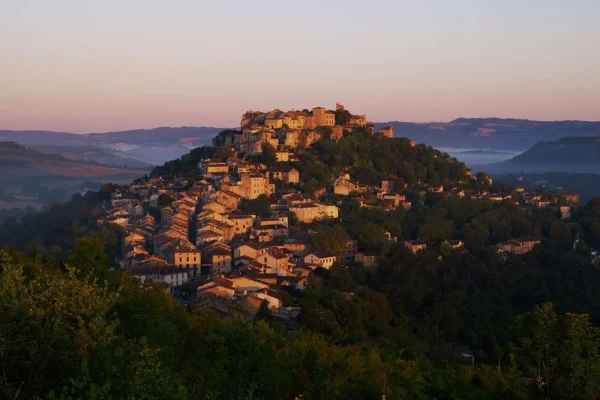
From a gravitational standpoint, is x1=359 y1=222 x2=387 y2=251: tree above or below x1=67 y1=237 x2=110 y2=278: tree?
below

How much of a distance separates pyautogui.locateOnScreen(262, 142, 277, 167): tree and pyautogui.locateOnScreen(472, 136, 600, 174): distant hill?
9159 cm

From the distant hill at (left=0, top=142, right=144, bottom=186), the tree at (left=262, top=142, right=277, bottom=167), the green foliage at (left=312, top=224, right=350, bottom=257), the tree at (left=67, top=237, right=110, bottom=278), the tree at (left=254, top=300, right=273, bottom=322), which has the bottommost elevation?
the distant hill at (left=0, top=142, right=144, bottom=186)

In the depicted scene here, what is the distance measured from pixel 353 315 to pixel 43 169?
111874 mm

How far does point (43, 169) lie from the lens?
126m

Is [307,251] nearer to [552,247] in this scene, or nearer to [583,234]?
[552,247]

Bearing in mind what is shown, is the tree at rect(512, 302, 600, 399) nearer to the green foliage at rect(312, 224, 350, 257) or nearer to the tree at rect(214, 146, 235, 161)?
the green foliage at rect(312, 224, 350, 257)

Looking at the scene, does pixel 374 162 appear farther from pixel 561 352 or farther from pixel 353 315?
pixel 561 352

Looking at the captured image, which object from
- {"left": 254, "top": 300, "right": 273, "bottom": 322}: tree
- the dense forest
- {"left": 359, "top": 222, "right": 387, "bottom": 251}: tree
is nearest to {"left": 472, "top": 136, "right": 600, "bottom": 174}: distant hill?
the dense forest

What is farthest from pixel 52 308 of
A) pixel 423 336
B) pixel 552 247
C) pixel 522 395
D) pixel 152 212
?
pixel 552 247

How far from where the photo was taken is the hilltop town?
30.9 meters

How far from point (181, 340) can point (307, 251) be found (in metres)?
22.2

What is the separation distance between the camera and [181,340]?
14570 millimetres

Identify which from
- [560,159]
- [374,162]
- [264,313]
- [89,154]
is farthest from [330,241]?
[89,154]

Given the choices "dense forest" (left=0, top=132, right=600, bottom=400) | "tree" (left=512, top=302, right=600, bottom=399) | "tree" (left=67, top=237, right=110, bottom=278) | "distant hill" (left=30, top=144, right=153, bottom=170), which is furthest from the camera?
"distant hill" (left=30, top=144, right=153, bottom=170)
